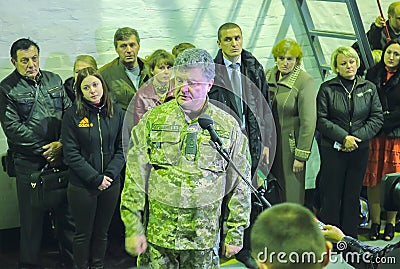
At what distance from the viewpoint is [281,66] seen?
494 centimetres

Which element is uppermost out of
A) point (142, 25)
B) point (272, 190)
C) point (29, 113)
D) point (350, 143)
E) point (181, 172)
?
point (142, 25)

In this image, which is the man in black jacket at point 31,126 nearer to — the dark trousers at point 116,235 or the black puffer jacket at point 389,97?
the dark trousers at point 116,235

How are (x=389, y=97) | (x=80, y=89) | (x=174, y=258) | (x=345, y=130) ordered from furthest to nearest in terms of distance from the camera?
1. (x=389, y=97)
2. (x=345, y=130)
3. (x=80, y=89)
4. (x=174, y=258)

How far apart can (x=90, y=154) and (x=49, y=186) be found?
36 cm

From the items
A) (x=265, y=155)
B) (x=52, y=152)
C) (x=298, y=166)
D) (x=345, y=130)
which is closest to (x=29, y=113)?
(x=52, y=152)

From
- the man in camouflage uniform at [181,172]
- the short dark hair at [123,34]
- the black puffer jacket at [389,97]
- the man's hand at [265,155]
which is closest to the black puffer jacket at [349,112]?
the black puffer jacket at [389,97]

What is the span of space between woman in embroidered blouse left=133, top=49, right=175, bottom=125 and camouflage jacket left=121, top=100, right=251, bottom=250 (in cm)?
138

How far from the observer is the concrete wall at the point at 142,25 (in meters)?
4.78

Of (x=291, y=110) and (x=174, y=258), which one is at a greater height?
(x=291, y=110)

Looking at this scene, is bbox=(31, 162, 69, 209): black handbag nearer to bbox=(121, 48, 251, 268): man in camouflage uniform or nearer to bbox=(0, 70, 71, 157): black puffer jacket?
bbox=(0, 70, 71, 157): black puffer jacket

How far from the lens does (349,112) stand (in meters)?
4.87

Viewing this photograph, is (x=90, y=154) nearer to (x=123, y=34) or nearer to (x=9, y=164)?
(x=9, y=164)

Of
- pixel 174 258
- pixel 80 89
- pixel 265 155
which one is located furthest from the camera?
pixel 265 155

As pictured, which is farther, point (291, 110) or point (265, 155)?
point (291, 110)
